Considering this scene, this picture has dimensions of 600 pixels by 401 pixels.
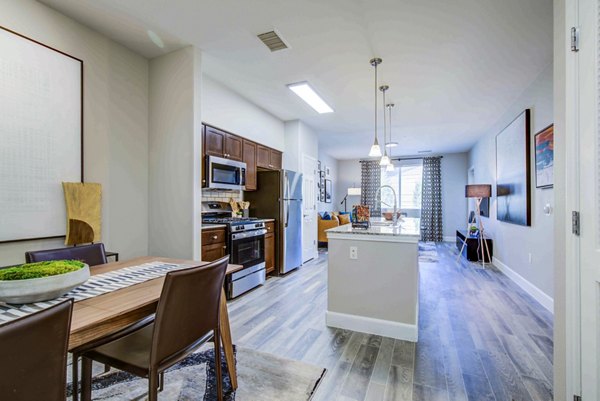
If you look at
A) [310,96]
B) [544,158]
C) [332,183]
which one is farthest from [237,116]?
[332,183]

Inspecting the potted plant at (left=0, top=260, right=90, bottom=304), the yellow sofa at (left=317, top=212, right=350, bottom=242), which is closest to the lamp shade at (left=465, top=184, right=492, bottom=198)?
the yellow sofa at (left=317, top=212, right=350, bottom=242)

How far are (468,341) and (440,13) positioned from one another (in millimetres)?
2780

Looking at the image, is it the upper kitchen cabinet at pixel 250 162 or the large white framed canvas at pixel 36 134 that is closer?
the large white framed canvas at pixel 36 134

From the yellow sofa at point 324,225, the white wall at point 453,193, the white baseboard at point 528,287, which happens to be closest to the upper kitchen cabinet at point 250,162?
the yellow sofa at point 324,225

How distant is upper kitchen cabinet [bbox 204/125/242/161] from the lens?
11.3 ft

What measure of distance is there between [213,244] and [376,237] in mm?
1850

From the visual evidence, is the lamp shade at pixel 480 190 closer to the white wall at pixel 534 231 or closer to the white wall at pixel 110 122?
the white wall at pixel 534 231

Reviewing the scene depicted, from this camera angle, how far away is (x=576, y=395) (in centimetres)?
122

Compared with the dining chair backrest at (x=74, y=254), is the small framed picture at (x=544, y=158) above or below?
above

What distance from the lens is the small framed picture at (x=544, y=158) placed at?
2.98 meters

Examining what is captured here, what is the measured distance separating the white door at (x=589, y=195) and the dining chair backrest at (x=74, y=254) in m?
2.73

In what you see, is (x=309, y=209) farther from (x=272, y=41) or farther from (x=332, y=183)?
(x=332, y=183)

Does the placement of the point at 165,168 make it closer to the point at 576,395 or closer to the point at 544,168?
the point at 576,395

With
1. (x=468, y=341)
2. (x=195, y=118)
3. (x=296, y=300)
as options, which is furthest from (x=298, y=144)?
(x=468, y=341)
